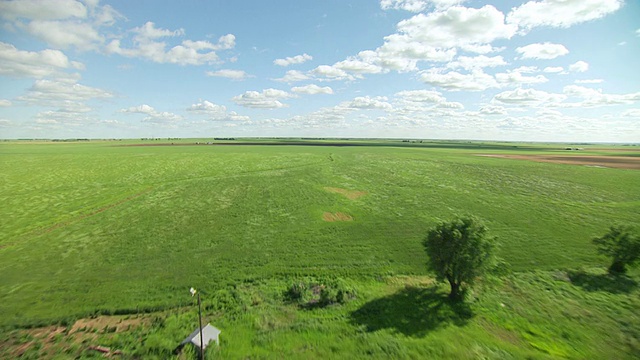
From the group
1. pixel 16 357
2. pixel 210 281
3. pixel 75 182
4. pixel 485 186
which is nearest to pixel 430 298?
pixel 210 281

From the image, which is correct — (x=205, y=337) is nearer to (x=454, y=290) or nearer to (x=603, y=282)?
(x=454, y=290)

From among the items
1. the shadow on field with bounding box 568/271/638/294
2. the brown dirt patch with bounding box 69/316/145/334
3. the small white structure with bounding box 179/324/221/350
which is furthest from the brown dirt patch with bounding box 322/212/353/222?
the brown dirt patch with bounding box 69/316/145/334

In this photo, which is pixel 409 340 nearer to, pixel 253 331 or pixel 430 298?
pixel 430 298

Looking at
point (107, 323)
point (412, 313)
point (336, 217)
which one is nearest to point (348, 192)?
point (336, 217)

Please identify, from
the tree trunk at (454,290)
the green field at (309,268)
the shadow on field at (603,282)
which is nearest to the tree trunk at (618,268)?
the shadow on field at (603,282)

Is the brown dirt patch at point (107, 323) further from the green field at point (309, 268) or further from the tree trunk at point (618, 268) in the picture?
the tree trunk at point (618, 268)

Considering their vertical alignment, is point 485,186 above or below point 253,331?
above
